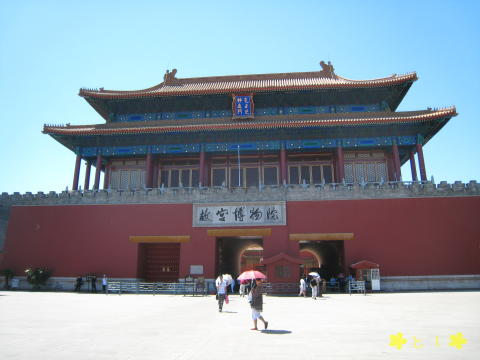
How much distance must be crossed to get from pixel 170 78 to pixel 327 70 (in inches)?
464

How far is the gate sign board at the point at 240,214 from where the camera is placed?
19000 mm

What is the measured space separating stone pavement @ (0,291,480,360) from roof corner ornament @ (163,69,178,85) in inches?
778

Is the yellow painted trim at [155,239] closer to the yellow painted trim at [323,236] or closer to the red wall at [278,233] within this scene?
the red wall at [278,233]

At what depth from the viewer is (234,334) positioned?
6816 mm

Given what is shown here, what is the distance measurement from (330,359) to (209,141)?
18.8 metres

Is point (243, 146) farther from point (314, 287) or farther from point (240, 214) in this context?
point (314, 287)

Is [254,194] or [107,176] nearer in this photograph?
[254,194]

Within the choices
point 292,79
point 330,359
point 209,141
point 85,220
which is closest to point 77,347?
point 330,359

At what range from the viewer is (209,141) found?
22.6 m

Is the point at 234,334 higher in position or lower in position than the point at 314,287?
lower

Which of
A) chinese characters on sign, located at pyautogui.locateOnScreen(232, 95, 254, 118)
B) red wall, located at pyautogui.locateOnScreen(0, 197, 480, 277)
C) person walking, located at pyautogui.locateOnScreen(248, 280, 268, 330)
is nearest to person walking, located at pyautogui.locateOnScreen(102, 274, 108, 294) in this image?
red wall, located at pyautogui.locateOnScreen(0, 197, 480, 277)

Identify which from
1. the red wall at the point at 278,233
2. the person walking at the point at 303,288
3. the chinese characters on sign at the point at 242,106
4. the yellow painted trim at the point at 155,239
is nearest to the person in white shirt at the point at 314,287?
the person walking at the point at 303,288

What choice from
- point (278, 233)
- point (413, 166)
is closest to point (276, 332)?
point (278, 233)

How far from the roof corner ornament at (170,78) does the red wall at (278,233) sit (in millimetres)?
11130
